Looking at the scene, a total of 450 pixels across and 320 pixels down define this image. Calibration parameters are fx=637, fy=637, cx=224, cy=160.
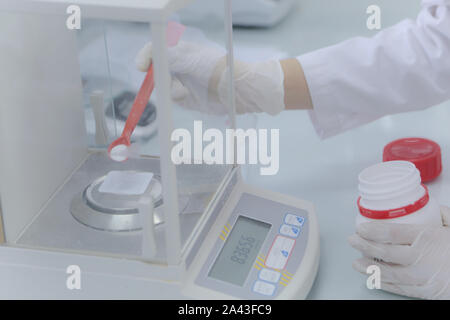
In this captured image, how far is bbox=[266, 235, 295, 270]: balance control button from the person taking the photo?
0.86 metres

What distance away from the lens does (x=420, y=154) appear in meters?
1.11

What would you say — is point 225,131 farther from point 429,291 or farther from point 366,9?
point 366,9

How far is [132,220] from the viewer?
2.82 feet

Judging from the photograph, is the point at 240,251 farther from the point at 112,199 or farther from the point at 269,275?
the point at 112,199

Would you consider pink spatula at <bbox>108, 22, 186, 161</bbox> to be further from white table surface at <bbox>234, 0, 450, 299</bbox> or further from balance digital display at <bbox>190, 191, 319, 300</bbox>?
white table surface at <bbox>234, 0, 450, 299</bbox>

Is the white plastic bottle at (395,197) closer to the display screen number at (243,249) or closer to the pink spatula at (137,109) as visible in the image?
the display screen number at (243,249)

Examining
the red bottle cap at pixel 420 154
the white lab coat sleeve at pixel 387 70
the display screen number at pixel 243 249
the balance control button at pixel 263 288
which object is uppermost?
the white lab coat sleeve at pixel 387 70

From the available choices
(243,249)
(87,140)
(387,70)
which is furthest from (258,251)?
(387,70)

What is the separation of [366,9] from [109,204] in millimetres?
1219

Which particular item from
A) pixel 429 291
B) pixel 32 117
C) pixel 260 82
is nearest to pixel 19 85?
pixel 32 117

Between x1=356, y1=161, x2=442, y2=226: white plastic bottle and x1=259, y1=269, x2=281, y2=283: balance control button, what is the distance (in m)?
0.15

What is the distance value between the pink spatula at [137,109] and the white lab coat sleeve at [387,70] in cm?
40

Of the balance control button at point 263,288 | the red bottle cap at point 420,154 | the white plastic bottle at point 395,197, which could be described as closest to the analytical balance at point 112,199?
the balance control button at point 263,288

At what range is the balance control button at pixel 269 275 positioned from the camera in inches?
32.8
